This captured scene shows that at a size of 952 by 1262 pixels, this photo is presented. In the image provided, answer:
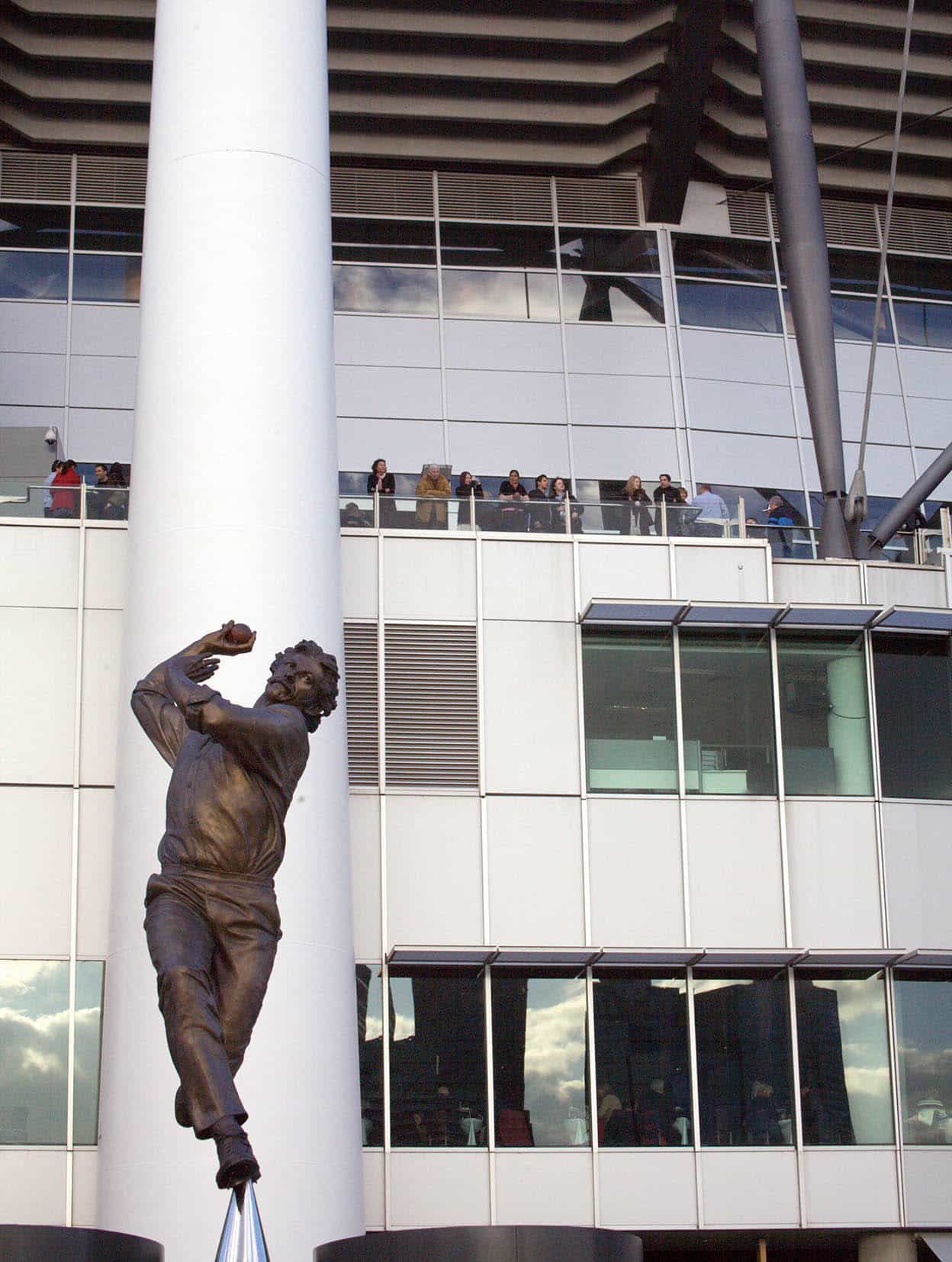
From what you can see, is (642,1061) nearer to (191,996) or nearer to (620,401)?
(620,401)

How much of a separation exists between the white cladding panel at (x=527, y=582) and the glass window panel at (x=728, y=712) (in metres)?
1.69

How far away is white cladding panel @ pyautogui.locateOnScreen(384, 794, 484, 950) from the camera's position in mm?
24266

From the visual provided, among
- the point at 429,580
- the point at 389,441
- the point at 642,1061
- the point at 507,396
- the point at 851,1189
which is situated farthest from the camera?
the point at 507,396

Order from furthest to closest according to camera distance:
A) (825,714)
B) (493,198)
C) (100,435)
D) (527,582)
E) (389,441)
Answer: (493,198) → (389,441) → (100,435) → (825,714) → (527,582)

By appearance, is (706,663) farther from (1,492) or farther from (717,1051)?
(1,492)

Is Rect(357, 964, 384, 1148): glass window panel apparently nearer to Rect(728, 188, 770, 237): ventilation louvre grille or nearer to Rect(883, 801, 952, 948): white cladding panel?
Rect(883, 801, 952, 948): white cladding panel

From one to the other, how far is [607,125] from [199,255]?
48.6ft

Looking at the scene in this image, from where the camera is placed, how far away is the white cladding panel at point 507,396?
34.9 meters

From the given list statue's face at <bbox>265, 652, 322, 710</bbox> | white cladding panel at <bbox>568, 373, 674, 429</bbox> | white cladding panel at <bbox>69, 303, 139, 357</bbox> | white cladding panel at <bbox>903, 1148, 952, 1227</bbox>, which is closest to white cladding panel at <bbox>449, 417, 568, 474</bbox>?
white cladding panel at <bbox>568, 373, 674, 429</bbox>

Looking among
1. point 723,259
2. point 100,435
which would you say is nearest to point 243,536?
point 100,435

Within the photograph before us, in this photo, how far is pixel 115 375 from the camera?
113 feet

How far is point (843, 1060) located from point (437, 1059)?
16.6 feet

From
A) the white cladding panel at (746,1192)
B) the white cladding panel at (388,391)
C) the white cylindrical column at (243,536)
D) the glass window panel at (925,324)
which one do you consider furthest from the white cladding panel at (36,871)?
the glass window panel at (925,324)

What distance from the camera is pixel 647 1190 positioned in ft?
78.0
